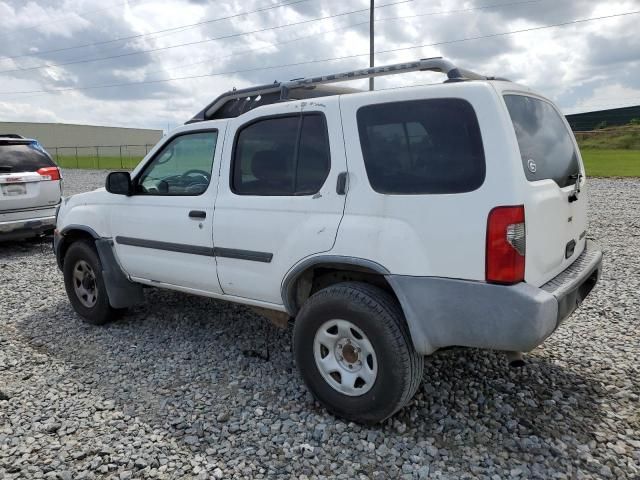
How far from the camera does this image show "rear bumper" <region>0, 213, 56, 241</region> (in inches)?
319

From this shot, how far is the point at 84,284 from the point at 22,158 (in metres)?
4.56

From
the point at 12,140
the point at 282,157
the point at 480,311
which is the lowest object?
the point at 480,311

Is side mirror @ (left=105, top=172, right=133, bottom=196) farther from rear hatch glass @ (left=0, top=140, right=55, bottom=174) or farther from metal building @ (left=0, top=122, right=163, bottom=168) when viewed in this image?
metal building @ (left=0, top=122, right=163, bottom=168)

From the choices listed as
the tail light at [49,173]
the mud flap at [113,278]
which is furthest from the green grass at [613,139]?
the mud flap at [113,278]

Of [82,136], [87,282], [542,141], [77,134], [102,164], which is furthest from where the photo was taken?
[82,136]

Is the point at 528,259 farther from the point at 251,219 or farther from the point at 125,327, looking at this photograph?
the point at 125,327

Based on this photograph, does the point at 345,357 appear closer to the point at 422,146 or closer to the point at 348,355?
the point at 348,355

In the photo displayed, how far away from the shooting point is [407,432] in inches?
124

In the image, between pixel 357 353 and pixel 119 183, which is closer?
pixel 357 353

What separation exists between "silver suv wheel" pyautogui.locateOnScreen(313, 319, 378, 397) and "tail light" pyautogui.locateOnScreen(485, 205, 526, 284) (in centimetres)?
86

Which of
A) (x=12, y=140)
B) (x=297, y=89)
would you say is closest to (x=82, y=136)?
(x=12, y=140)

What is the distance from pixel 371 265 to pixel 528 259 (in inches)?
33.4

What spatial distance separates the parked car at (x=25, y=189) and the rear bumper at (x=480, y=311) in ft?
24.2

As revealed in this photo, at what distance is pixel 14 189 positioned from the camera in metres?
8.13
